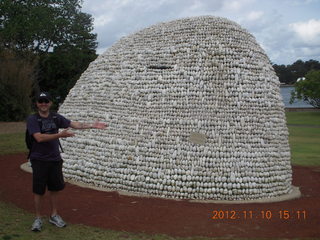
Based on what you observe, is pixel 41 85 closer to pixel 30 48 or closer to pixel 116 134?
pixel 30 48

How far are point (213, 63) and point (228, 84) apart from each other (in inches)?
25.4

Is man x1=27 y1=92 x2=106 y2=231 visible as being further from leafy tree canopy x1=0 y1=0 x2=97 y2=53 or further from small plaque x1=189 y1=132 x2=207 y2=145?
leafy tree canopy x1=0 y1=0 x2=97 y2=53

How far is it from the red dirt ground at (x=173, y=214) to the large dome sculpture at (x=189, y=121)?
43 centimetres

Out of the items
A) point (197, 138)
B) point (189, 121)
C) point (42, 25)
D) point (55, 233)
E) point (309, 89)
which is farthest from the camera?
point (309, 89)

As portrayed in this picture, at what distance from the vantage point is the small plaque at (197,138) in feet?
28.1

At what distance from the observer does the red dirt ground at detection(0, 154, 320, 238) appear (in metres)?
6.53

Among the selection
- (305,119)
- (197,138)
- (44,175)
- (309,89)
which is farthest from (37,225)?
(309,89)

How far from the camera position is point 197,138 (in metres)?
8.58

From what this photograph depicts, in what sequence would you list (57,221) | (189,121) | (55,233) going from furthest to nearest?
(189,121) → (57,221) → (55,233)

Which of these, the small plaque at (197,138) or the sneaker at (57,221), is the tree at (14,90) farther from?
the sneaker at (57,221)

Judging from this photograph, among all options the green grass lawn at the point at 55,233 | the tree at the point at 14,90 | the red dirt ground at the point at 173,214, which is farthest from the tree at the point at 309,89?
the green grass lawn at the point at 55,233

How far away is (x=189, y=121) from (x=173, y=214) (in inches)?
88.5

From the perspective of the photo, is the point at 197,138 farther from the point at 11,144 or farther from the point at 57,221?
the point at 11,144
